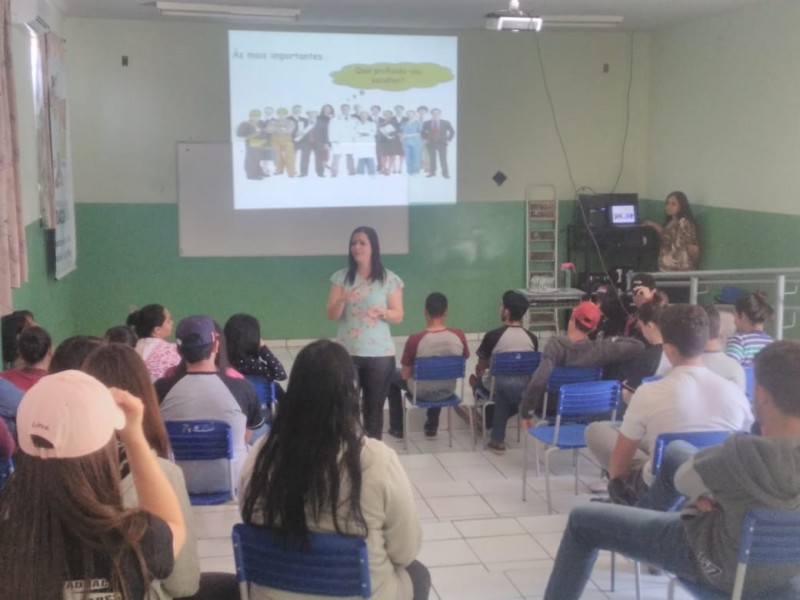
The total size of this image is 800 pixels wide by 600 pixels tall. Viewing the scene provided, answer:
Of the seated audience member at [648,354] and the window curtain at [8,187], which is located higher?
the window curtain at [8,187]

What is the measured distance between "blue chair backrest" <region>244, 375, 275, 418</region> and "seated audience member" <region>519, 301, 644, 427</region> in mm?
1381

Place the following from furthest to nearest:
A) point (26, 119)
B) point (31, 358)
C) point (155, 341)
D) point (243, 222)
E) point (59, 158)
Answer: point (243, 222) → point (59, 158) → point (26, 119) → point (155, 341) → point (31, 358)

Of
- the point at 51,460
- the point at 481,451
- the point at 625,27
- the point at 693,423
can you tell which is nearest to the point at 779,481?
the point at 693,423

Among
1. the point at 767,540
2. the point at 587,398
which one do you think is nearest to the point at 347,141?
the point at 587,398

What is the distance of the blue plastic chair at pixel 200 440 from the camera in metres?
3.36

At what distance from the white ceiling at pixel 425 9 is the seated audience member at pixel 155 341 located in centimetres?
361

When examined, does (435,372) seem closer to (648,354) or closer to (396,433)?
(396,433)

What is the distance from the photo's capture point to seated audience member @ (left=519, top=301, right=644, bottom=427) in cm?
Answer: 482

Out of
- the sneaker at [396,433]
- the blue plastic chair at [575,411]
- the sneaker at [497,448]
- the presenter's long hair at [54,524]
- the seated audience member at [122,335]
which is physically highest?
the presenter's long hair at [54,524]

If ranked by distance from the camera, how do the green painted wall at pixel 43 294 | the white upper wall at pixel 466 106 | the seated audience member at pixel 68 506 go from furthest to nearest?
the white upper wall at pixel 466 106 → the green painted wall at pixel 43 294 → the seated audience member at pixel 68 506

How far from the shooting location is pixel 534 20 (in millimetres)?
6703

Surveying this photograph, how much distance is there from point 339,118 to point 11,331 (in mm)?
4731

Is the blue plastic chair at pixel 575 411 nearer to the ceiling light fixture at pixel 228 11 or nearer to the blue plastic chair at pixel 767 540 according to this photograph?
the blue plastic chair at pixel 767 540

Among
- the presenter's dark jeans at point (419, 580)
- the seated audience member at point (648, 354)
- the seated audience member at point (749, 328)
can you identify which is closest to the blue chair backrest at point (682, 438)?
the presenter's dark jeans at point (419, 580)
